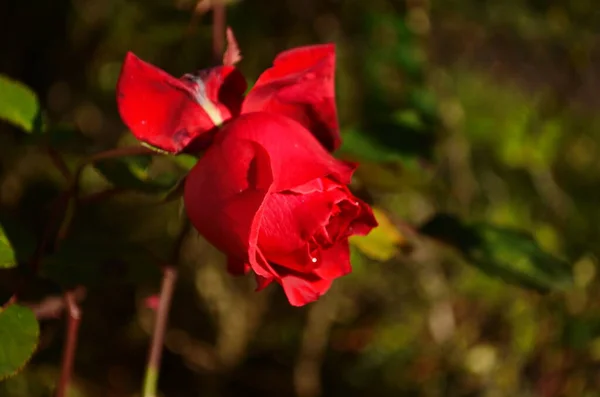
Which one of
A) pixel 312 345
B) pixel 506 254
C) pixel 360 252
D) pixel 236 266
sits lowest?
pixel 312 345

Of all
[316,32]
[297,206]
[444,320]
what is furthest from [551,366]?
[297,206]

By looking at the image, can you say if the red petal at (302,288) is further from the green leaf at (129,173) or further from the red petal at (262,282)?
the green leaf at (129,173)

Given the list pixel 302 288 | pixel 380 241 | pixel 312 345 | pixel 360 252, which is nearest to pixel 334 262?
pixel 302 288

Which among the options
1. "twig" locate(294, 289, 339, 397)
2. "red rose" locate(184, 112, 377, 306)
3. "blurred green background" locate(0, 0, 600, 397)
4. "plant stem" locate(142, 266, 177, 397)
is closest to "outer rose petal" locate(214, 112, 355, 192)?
"red rose" locate(184, 112, 377, 306)

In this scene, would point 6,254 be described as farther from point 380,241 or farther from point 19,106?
point 380,241

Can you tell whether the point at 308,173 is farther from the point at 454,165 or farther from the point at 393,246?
the point at 454,165
